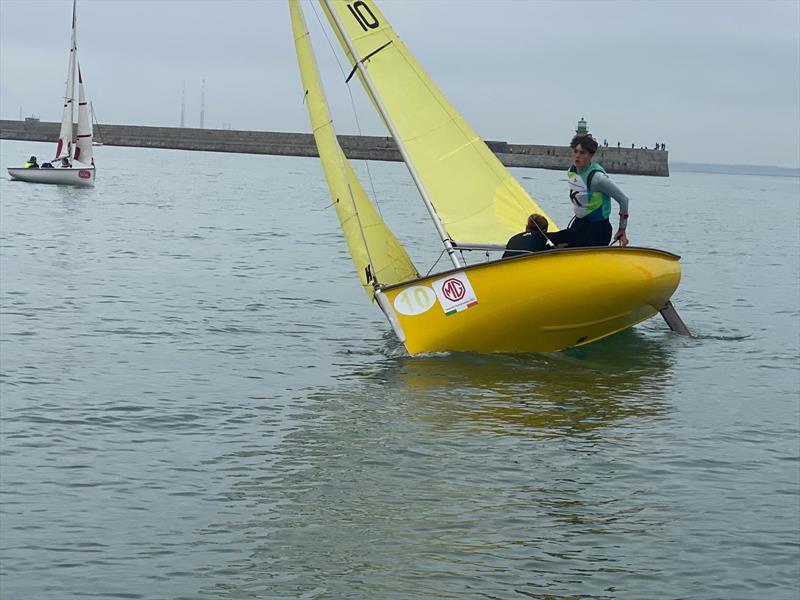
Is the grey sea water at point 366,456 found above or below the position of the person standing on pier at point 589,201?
below

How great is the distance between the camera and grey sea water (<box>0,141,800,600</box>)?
7113mm

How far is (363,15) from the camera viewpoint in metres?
14.7

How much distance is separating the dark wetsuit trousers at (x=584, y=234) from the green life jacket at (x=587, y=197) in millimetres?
69

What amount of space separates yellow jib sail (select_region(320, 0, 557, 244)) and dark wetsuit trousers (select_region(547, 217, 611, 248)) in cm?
115

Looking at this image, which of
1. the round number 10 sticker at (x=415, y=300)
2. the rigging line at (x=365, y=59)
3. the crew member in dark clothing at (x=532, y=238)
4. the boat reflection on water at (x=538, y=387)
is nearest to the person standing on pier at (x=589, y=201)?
the crew member in dark clothing at (x=532, y=238)

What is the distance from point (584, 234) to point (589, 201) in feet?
1.31

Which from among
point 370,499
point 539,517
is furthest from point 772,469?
point 370,499

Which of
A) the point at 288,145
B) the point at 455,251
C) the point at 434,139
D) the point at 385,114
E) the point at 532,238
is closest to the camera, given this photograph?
the point at 532,238

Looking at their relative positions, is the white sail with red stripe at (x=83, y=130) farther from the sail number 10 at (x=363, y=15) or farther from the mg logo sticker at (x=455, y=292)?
the mg logo sticker at (x=455, y=292)

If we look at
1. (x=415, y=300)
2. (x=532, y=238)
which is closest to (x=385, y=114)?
(x=532, y=238)

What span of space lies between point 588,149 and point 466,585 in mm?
6843

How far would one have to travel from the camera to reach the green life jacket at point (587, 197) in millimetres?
13156

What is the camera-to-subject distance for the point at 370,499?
27.7 feet

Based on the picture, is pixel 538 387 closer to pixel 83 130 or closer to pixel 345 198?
pixel 345 198
